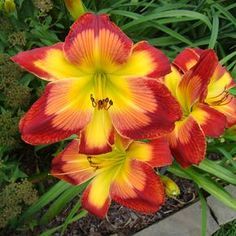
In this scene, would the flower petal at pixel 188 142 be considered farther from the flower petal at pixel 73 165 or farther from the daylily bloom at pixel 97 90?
the flower petal at pixel 73 165

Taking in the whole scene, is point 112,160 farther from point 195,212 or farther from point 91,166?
point 195,212

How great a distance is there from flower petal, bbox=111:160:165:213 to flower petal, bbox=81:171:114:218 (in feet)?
0.13

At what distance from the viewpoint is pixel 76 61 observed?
0.99 m

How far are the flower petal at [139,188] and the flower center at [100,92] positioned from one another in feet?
0.53

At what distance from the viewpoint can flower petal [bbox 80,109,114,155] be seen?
3.36ft

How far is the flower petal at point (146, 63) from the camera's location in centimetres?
97

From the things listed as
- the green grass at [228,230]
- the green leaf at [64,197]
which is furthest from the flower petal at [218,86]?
the green grass at [228,230]

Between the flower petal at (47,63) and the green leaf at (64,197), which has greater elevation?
the flower petal at (47,63)

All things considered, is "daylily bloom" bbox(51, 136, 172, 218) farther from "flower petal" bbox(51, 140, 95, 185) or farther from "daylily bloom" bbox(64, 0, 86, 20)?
"daylily bloom" bbox(64, 0, 86, 20)

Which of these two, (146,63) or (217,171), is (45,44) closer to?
(217,171)

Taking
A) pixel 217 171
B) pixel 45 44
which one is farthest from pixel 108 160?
pixel 45 44

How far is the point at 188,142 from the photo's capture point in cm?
103

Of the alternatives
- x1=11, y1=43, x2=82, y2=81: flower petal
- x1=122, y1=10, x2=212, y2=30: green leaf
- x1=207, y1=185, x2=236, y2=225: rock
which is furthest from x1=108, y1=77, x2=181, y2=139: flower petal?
x1=207, y1=185, x2=236, y2=225: rock

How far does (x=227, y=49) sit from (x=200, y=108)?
5.05ft
